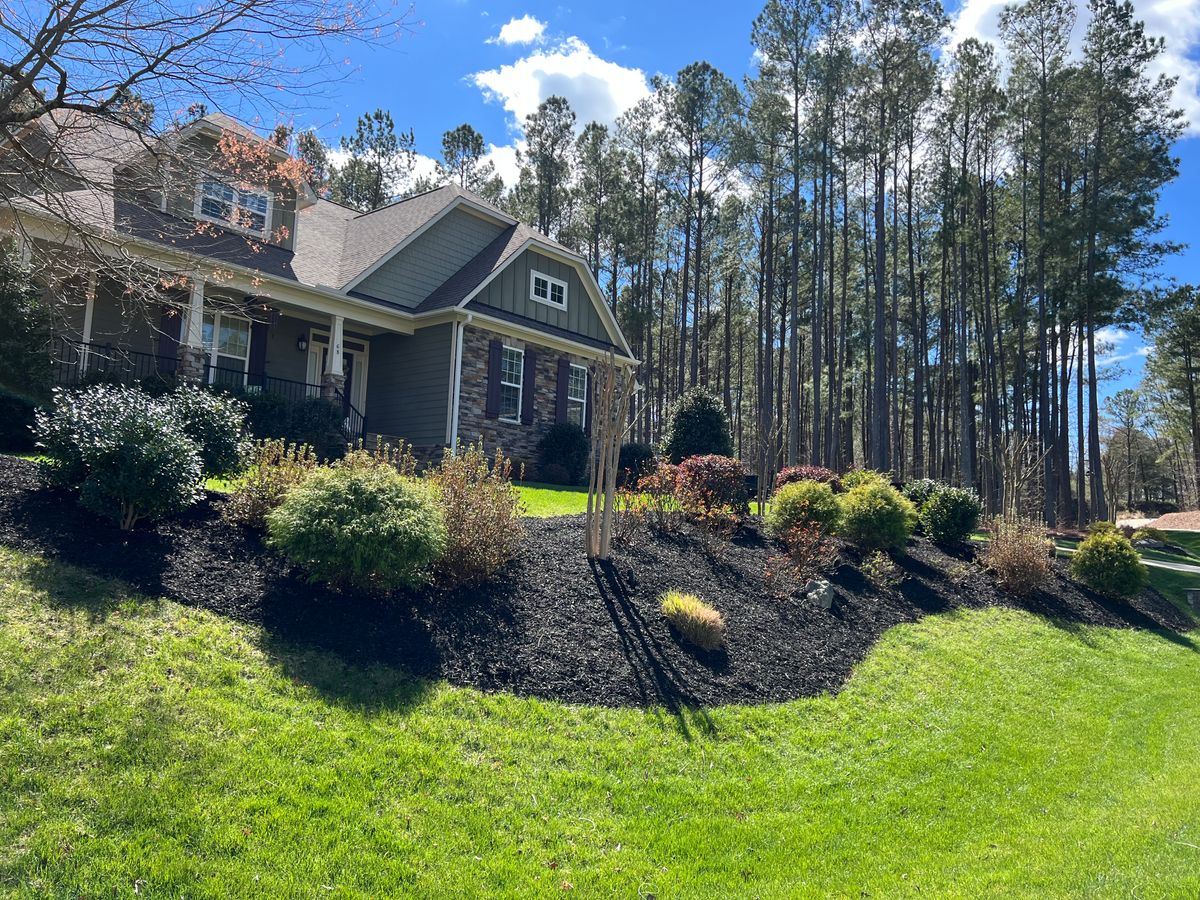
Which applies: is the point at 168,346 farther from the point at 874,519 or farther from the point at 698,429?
the point at 874,519

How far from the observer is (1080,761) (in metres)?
5.96

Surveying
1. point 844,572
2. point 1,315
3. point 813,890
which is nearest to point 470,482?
point 813,890

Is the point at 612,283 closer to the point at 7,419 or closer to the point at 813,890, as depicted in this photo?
the point at 7,419

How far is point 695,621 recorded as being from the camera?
674 cm

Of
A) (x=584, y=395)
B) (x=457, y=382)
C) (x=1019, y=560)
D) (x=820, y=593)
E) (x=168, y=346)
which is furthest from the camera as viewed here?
(x=584, y=395)

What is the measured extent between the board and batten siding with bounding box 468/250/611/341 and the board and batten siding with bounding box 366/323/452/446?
1.34m

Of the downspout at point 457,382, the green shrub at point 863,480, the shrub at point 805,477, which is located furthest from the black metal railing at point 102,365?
the green shrub at point 863,480

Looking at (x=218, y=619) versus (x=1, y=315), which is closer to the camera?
(x=218, y=619)

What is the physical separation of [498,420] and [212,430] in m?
8.60

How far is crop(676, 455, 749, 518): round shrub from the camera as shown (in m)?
10.5

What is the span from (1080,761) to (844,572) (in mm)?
4334

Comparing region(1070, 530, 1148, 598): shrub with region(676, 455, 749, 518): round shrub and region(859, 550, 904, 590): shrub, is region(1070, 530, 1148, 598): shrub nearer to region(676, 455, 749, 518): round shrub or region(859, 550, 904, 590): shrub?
region(859, 550, 904, 590): shrub

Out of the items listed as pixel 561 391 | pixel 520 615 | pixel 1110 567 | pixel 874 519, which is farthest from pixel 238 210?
pixel 1110 567

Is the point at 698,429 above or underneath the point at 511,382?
underneath
